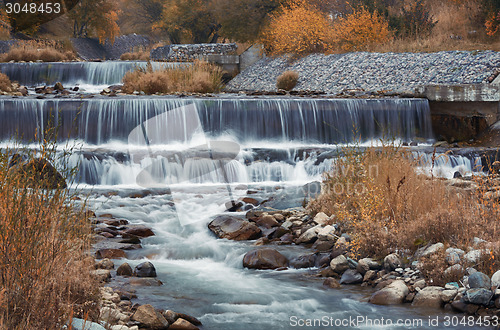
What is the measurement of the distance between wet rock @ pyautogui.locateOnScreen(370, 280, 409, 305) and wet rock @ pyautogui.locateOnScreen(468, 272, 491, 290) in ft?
2.02

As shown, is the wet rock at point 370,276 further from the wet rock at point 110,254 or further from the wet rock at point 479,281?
the wet rock at point 110,254

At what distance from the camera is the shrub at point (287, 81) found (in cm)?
2072

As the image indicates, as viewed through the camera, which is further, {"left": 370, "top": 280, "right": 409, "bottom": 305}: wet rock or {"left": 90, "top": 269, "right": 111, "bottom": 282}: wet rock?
{"left": 90, "top": 269, "right": 111, "bottom": 282}: wet rock

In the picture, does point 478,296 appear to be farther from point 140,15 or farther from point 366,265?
point 140,15

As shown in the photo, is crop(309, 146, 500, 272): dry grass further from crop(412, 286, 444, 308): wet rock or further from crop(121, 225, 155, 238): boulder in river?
crop(121, 225, 155, 238): boulder in river

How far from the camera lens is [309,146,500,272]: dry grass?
19.8 feet

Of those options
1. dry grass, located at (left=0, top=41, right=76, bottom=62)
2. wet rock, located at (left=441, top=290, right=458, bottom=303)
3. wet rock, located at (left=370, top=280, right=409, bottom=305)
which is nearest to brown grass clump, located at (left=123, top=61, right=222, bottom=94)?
dry grass, located at (left=0, top=41, right=76, bottom=62)

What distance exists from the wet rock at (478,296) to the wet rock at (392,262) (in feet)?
3.35

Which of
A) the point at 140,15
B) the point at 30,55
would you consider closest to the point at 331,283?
the point at 30,55

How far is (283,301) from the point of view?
562 cm

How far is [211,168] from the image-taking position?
1187 cm

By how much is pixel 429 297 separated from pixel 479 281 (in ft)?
1.56

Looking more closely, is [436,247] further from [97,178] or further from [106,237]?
[97,178]

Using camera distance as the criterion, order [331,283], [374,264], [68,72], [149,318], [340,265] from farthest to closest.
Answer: [68,72] < [340,265] < [374,264] < [331,283] < [149,318]
